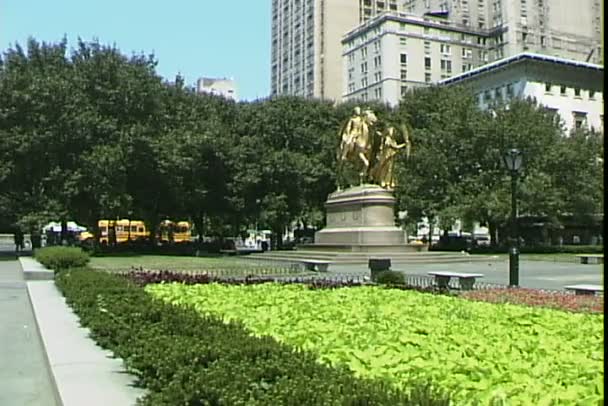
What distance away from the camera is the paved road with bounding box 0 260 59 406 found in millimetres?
7371

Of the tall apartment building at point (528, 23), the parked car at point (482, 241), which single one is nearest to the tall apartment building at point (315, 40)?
the tall apartment building at point (528, 23)

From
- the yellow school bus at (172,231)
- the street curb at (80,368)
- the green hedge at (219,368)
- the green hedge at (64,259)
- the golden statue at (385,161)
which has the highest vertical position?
the golden statue at (385,161)

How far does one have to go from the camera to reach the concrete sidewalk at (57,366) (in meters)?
6.25

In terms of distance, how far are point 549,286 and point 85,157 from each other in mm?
25322

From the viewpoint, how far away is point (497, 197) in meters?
46.4

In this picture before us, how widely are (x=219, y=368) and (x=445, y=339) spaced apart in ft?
10.5

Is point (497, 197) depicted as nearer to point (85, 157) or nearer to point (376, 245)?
point (376, 245)

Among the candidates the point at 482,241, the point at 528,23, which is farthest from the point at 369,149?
the point at 528,23

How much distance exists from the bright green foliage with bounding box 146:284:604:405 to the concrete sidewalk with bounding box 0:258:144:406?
68.4 inches

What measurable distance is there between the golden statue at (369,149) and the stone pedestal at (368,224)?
46.4 inches

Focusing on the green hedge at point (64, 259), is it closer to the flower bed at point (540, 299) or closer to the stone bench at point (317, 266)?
the stone bench at point (317, 266)

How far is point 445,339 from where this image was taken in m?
7.62

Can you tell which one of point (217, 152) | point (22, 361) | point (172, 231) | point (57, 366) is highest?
point (217, 152)

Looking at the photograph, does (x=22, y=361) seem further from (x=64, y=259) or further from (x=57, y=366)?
(x=64, y=259)
